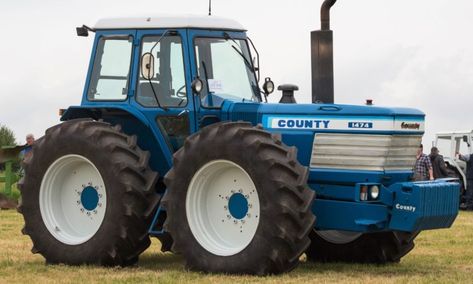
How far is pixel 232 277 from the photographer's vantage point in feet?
35.8

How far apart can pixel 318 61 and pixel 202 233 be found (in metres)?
2.61

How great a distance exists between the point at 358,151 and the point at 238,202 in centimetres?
126

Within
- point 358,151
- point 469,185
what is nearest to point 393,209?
point 358,151

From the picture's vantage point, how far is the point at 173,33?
12.3 metres

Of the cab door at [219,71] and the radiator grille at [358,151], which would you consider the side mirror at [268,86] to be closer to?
the cab door at [219,71]

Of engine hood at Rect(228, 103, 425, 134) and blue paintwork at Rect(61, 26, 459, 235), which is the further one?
engine hood at Rect(228, 103, 425, 134)

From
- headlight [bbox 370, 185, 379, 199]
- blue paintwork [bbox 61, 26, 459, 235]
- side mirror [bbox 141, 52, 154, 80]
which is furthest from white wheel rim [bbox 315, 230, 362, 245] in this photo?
side mirror [bbox 141, 52, 154, 80]

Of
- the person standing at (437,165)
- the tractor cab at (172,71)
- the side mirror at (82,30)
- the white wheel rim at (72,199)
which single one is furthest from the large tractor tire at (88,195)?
the person standing at (437,165)

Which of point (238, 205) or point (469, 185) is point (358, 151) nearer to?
point (238, 205)

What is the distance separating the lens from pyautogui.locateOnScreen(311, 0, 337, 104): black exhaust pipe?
1282cm

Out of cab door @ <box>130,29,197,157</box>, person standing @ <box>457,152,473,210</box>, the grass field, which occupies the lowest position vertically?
person standing @ <box>457,152,473,210</box>

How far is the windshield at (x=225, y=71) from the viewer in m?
12.2

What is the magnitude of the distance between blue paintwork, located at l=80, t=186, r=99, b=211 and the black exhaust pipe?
248 cm

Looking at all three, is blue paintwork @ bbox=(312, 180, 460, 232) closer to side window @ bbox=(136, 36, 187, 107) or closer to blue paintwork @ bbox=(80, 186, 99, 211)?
side window @ bbox=(136, 36, 187, 107)
